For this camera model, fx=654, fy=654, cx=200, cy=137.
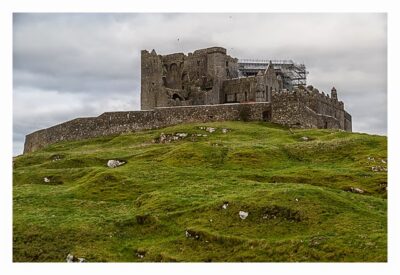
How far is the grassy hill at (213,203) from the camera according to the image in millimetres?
37000

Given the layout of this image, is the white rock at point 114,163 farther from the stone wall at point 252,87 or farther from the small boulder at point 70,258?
the stone wall at point 252,87

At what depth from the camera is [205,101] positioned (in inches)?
3907

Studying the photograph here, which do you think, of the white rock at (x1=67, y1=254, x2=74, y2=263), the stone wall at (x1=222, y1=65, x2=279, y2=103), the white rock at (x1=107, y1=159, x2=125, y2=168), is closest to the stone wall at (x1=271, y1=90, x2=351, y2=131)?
the stone wall at (x1=222, y1=65, x2=279, y2=103)

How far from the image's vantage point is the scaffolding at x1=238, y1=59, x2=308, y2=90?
123250 millimetres

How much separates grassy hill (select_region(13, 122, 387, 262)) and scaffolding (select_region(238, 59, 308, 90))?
53.8 meters

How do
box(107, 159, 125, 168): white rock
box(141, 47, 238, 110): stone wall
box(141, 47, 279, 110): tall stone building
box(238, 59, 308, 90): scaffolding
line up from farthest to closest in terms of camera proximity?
box(238, 59, 308, 90): scaffolding, box(141, 47, 238, 110): stone wall, box(141, 47, 279, 110): tall stone building, box(107, 159, 125, 168): white rock

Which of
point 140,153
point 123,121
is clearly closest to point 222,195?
point 140,153

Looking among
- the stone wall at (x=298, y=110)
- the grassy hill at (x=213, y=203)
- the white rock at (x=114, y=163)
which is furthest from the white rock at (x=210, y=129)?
the white rock at (x=114, y=163)

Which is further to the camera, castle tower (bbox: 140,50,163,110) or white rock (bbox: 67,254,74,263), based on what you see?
castle tower (bbox: 140,50,163,110)

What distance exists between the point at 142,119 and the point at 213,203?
4662cm

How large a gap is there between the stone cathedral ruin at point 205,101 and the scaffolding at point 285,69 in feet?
14.7

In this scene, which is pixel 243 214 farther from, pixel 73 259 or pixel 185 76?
pixel 185 76

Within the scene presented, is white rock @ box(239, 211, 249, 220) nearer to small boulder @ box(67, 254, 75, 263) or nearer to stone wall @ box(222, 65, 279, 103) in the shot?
small boulder @ box(67, 254, 75, 263)

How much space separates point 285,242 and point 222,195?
10031 mm
